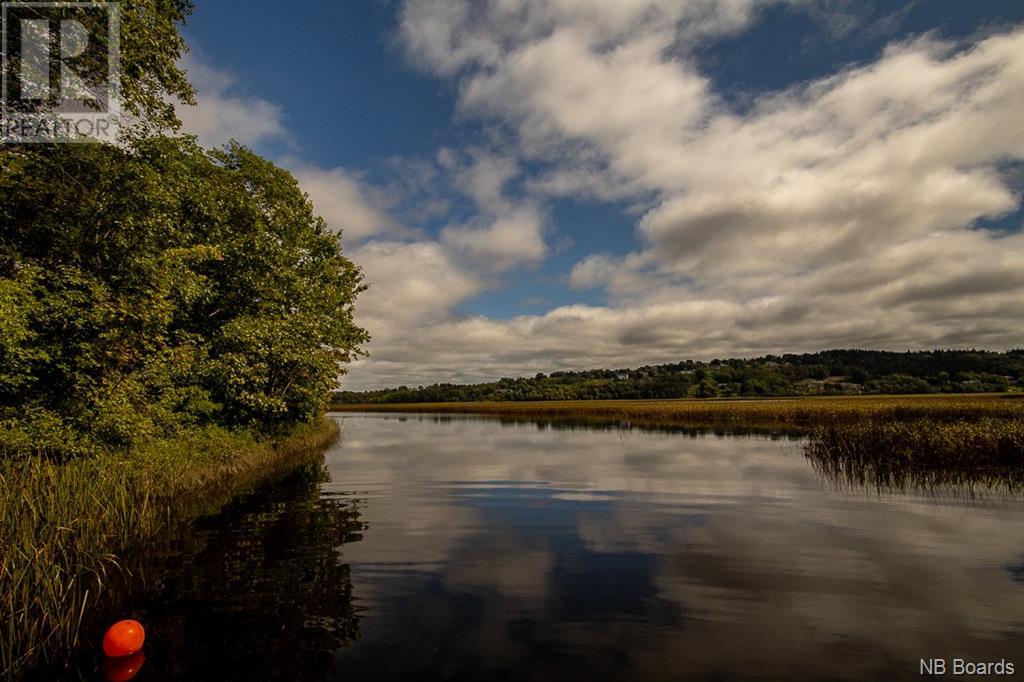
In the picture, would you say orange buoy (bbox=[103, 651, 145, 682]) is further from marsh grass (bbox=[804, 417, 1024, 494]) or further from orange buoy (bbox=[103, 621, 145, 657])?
marsh grass (bbox=[804, 417, 1024, 494])

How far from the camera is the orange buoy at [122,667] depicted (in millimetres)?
6824

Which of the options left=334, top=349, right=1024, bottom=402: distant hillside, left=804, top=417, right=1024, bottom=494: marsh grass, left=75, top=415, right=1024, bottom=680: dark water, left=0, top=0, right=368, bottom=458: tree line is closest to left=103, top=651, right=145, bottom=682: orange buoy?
left=75, top=415, right=1024, bottom=680: dark water

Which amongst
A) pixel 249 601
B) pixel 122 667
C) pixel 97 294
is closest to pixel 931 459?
pixel 249 601

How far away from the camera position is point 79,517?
10.6 meters

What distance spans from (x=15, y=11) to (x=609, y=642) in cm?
2317

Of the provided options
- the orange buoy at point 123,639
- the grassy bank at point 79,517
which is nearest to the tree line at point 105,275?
the grassy bank at point 79,517

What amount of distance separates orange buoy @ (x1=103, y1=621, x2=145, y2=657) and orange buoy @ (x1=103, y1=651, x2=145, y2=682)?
8 centimetres

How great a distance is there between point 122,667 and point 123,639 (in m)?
0.38

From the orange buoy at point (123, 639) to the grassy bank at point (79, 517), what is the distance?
737mm

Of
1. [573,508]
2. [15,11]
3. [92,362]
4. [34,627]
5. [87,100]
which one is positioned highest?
[15,11]

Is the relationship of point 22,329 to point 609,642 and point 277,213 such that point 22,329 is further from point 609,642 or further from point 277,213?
point 277,213

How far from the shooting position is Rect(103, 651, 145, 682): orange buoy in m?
6.82

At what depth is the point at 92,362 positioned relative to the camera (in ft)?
49.6

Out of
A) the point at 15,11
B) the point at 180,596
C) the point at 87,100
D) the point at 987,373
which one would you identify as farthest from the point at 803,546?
the point at 987,373
